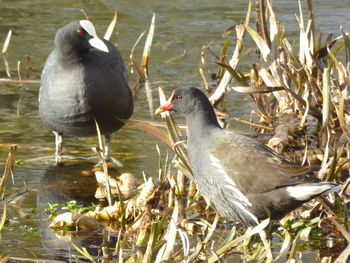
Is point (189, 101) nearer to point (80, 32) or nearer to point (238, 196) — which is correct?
point (238, 196)

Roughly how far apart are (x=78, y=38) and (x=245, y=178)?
2.09m

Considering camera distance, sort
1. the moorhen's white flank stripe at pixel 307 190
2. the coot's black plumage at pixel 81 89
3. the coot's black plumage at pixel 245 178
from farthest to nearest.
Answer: the coot's black plumage at pixel 81 89 < the coot's black plumage at pixel 245 178 < the moorhen's white flank stripe at pixel 307 190

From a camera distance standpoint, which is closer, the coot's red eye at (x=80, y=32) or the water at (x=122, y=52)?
the water at (x=122, y=52)

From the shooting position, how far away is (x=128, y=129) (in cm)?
604

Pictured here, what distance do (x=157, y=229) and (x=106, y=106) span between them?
2388 mm

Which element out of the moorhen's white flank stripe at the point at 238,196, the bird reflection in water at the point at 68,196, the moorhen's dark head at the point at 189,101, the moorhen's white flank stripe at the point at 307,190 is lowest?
the bird reflection in water at the point at 68,196

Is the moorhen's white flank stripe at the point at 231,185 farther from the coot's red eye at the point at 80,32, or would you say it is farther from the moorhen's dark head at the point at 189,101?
the coot's red eye at the point at 80,32

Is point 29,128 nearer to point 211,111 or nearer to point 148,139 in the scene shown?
point 148,139

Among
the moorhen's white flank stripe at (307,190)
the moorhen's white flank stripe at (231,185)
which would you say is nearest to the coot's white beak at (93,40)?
the moorhen's white flank stripe at (231,185)

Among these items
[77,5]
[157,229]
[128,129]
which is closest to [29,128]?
[128,129]

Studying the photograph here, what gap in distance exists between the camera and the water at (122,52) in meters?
4.91

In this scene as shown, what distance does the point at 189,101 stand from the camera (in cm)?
414

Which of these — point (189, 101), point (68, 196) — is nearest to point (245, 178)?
point (189, 101)

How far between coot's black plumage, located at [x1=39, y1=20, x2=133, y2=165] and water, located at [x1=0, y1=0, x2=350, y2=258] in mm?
245
